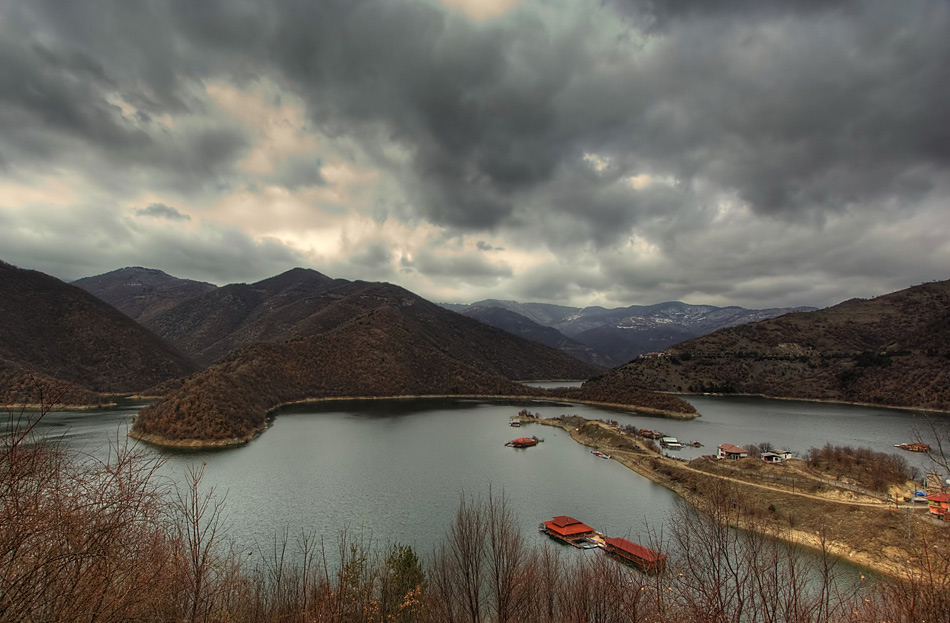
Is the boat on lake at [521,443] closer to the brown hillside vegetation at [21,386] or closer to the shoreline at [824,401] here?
the shoreline at [824,401]

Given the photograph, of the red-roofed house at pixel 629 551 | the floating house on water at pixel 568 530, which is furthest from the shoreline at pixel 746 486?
the floating house on water at pixel 568 530

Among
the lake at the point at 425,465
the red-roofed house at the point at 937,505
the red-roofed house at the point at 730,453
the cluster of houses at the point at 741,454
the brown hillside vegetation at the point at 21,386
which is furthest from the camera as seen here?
the brown hillside vegetation at the point at 21,386

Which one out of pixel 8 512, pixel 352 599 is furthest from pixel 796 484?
pixel 8 512

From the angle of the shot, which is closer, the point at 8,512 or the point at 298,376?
the point at 8,512

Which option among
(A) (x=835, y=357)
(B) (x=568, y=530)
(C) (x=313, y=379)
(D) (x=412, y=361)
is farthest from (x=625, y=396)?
(B) (x=568, y=530)

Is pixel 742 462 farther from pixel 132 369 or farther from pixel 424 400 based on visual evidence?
pixel 132 369

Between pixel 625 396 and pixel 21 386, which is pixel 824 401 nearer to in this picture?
pixel 625 396
